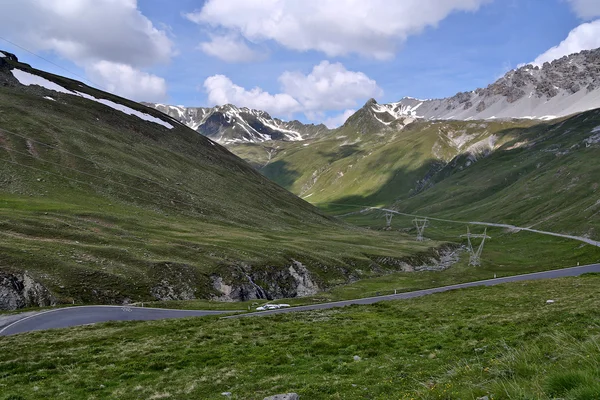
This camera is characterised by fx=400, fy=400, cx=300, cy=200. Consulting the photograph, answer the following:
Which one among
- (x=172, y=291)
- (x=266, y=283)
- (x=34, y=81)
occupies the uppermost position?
(x=34, y=81)

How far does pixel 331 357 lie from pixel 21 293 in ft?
152

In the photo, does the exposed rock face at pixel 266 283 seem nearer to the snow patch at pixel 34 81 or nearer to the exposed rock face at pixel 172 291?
the exposed rock face at pixel 172 291

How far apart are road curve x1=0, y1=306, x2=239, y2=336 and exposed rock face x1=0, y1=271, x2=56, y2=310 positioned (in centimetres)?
585

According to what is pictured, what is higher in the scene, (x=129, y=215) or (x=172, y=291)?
(x=129, y=215)

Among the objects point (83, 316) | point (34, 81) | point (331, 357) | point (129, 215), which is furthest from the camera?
point (34, 81)

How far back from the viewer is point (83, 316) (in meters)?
47.2

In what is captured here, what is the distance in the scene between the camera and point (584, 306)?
29.8m

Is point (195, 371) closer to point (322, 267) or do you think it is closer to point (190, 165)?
point (322, 267)

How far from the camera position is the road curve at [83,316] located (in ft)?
136

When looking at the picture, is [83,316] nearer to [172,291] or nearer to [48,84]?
[172,291]

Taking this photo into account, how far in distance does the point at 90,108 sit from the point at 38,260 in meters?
134

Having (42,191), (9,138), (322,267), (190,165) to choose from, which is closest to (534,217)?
(322,267)

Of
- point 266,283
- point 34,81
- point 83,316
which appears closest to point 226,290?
point 266,283

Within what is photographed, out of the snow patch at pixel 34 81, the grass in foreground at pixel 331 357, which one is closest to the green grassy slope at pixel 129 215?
the snow patch at pixel 34 81
